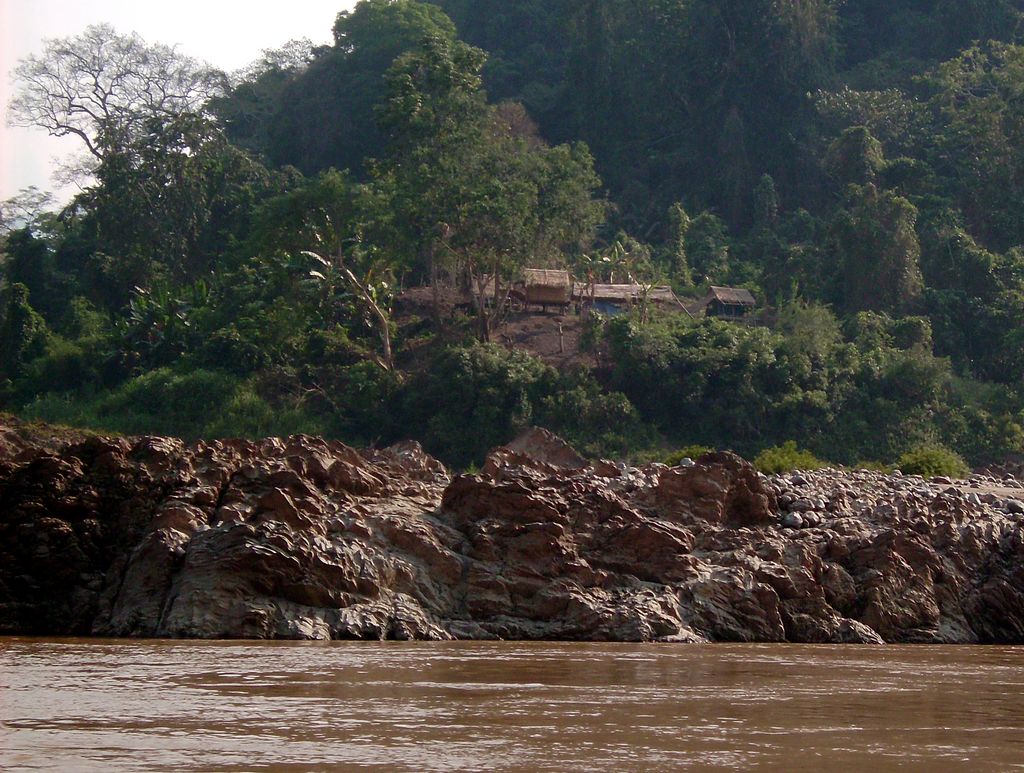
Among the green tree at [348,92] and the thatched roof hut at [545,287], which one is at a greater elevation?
the green tree at [348,92]

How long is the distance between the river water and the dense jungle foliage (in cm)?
1325

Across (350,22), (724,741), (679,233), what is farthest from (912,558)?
(350,22)

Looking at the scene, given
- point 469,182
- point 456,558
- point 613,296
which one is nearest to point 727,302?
point 613,296

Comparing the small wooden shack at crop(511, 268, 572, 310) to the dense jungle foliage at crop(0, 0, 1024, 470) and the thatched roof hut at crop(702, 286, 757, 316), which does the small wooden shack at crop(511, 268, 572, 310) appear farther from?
the thatched roof hut at crop(702, 286, 757, 316)

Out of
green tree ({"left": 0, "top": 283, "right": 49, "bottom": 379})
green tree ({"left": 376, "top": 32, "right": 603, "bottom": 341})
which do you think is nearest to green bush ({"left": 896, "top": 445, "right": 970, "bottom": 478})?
green tree ({"left": 376, "top": 32, "right": 603, "bottom": 341})

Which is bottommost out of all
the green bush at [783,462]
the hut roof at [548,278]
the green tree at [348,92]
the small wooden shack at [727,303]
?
the green bush at [783,462]

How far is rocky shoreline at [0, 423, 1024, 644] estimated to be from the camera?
470 inches

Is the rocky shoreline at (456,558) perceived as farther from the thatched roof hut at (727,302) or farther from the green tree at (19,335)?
the green tree at (19,335)

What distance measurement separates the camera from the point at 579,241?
1426 inches

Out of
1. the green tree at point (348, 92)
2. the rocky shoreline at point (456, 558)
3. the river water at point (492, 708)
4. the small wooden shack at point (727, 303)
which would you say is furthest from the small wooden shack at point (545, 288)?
the river water at point (492, 708)

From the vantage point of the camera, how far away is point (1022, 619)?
1386 cm

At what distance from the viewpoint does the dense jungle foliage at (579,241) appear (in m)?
33.5

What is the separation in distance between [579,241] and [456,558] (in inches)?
949

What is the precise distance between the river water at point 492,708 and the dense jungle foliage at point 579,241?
13251 millimetres
